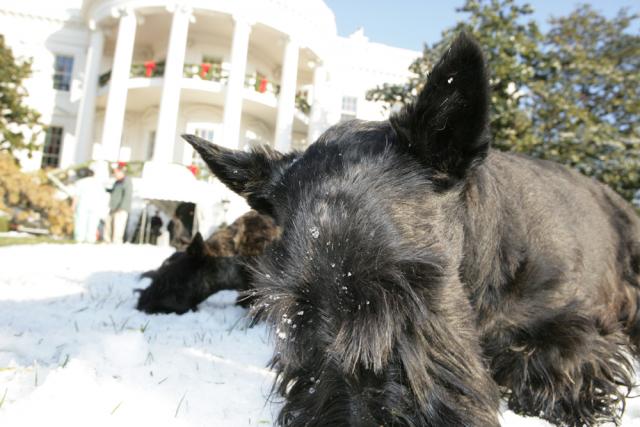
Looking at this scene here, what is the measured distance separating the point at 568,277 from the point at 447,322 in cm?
136

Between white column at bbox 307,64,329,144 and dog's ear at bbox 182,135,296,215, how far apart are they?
Result: 23.6 metres

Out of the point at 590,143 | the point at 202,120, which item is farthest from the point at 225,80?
the point at 590,143

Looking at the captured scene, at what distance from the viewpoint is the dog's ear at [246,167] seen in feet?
7.57

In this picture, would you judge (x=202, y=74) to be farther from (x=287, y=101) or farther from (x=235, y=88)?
(x=287, y=101)

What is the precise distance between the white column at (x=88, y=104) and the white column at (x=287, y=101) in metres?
10.8

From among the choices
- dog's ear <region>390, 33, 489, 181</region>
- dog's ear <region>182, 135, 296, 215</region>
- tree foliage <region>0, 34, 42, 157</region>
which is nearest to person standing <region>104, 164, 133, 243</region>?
dog's ear <region>182, 135, 296, 215</region>

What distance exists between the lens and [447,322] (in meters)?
1.70

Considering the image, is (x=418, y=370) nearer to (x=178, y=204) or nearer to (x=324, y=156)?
(x=324, y=156)

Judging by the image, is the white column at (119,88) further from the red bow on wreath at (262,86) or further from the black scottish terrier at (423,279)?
the black scottish terrier at (423,279)

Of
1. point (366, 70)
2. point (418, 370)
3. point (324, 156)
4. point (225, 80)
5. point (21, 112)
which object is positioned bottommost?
point (418, 370)

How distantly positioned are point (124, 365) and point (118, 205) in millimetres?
11477

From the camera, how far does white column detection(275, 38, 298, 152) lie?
82.6ft

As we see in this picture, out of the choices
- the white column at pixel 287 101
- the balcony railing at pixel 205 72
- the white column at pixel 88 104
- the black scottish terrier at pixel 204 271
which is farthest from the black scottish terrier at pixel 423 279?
the white column at pixel 88 104

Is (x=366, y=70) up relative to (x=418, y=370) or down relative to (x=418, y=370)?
up
